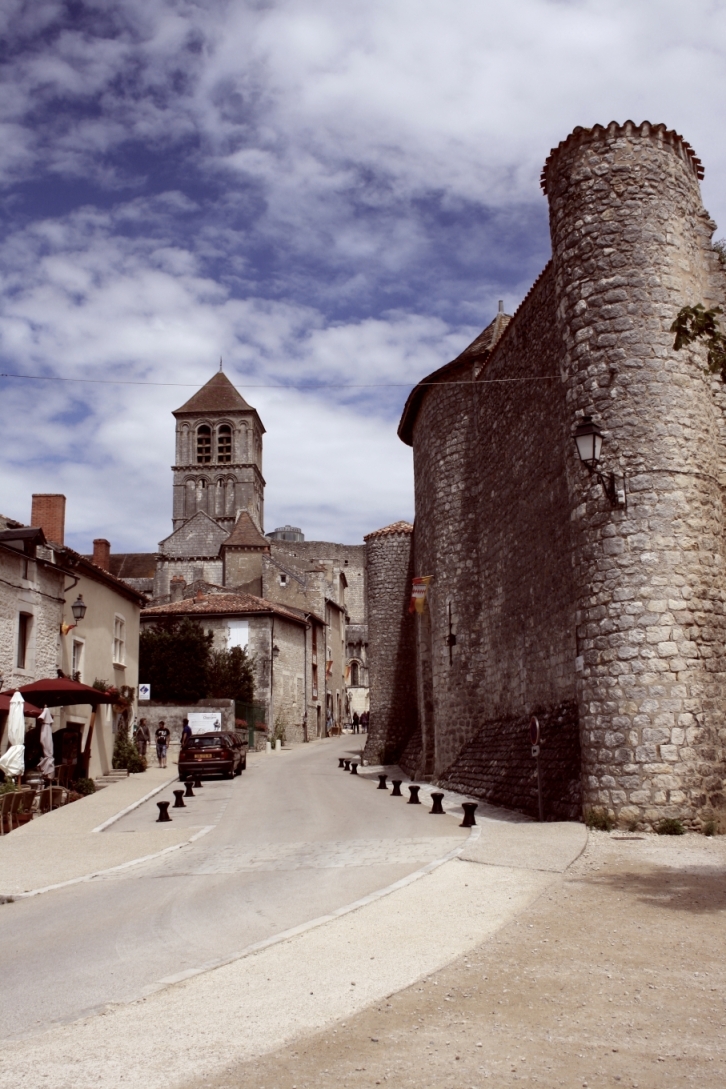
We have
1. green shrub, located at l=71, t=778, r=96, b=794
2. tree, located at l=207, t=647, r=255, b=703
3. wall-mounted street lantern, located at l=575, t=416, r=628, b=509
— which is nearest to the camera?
wall-mounted street lantern, located at l=575, t=416, r=628, b=509

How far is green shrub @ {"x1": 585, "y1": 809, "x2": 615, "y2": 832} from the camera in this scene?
34.8 feet

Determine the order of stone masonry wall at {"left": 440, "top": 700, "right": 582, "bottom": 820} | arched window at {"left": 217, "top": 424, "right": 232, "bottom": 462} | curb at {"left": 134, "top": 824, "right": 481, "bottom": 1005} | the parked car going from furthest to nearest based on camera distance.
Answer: arched window at {"left": 217, "top": 424, "right": 232, "bottom": 462} → the parked car → stone masonry wall at {"left": 440, "top": 700, "right": 582, "bottom": 820} → curb at {"left": 134, "top": 824, "right": 481, "bottom": 1005}

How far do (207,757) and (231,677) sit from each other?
551 inches

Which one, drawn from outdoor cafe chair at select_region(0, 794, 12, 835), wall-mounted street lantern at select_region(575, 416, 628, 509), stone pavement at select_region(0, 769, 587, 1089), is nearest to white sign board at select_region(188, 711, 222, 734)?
outdoor cafe chair at select_region(0, 794, 12, 835)

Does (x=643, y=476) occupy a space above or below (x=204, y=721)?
above

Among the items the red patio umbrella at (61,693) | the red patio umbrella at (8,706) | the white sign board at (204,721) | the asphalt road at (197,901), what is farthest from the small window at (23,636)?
the white sign board at (204,721)

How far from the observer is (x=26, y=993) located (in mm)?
5297

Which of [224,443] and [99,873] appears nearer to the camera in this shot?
[99,873]

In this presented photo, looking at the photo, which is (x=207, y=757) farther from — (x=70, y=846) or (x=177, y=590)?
(x=177, y=590)

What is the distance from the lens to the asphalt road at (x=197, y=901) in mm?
5441

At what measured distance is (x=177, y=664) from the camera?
35.8 metres

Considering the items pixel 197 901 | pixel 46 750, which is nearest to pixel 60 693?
pixel 46 750

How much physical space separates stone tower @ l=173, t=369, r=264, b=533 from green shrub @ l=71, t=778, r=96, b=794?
6507 centimetres

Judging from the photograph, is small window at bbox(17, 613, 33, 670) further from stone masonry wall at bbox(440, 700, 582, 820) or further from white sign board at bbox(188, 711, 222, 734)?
white sign board at bbox(188, 711, 222, 734)
